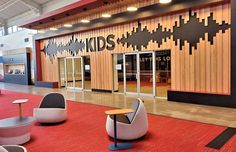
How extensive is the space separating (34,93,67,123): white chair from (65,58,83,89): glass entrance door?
22.0ft

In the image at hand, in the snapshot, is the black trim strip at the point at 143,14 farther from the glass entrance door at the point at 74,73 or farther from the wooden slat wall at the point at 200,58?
the glass entrance door at the point at 74,73

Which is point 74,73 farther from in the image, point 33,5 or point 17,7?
point 17,7


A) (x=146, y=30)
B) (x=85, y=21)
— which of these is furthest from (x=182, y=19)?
(x=85, y=21)

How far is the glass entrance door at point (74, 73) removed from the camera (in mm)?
13039

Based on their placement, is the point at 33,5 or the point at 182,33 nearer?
the point at 182,33

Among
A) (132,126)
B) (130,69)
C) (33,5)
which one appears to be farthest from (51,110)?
(33,5)

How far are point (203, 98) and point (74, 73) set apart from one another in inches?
322

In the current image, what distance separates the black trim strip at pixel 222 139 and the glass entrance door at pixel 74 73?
9.34 metres

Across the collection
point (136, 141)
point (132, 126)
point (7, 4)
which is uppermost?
point (7, 4)

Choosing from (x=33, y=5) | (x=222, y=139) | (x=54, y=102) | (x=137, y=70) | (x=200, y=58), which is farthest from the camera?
(x=33, y=5)

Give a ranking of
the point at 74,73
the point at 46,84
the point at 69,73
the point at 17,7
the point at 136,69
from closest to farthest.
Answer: the point at 136,69, the point at 74,73, the point at 69,73, the point at 46,84, the point at 17,7

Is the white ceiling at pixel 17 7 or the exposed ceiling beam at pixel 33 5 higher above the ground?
the white ceiling at pixel 17 7

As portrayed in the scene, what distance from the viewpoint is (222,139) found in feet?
13.4

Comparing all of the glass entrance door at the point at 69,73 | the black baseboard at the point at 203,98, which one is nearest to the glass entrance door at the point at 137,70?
the black baseboard at the point at 203,98
